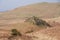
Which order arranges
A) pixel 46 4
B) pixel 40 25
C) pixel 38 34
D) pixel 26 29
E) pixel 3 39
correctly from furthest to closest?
pixel 46 4 < pixel 40 25 < pixel 26 29 < pixel 38 34 < pixel 3 39

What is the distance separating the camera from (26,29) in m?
18.8

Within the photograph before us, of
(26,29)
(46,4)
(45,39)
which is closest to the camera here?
(45,39)

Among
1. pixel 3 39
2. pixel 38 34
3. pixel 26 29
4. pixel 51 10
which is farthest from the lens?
pixel 51 10

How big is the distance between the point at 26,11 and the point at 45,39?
3208cm

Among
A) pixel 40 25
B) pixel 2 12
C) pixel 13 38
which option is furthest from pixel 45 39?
pixel 2 12

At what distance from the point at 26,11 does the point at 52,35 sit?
31.2 meters

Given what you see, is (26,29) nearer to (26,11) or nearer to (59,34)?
(59,34)

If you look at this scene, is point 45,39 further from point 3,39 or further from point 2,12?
point 2,12

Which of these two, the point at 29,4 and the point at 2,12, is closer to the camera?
the point at 2,12

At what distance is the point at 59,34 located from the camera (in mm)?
16672

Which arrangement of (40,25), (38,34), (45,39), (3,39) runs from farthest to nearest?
(40,25) → (38,34) → (45,39) → (3,39)

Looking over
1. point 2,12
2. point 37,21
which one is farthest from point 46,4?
point 37,21

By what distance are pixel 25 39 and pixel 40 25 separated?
21.0ft

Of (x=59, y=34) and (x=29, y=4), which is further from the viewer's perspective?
(x=29, y=4)
